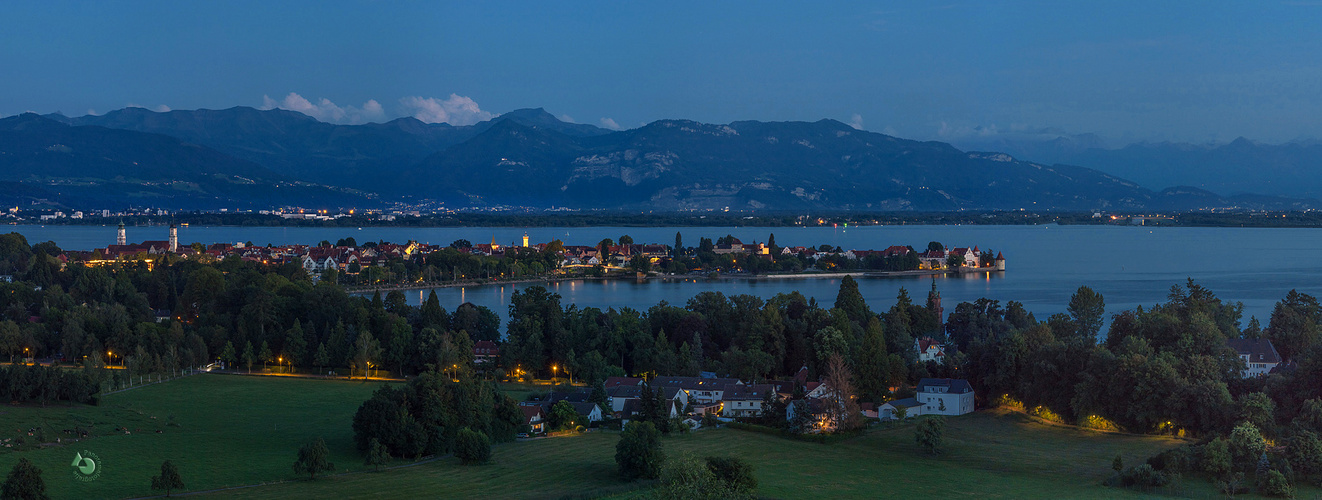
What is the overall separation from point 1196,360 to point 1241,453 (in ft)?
10.7

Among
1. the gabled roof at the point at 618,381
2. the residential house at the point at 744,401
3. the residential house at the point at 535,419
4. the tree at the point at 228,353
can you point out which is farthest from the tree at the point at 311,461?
the tree at the point at 228,353

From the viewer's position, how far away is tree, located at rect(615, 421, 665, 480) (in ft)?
46.8

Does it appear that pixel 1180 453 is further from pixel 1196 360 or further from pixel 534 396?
pixel 534 396

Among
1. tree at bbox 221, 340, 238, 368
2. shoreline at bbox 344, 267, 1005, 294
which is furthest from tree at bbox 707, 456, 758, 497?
shoreline at bbox 344, 267, 1005, 294

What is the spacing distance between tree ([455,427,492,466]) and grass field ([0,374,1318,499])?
183 millimetres

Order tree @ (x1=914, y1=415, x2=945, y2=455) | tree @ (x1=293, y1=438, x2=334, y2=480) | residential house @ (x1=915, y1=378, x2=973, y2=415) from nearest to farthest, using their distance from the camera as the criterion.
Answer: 1. tree @ (x1=293, y1=438, x2=334, y2=480)
2. tree @ (x1=914, y1=415, x2=945, y2=455)
3. residential house @ (x1=915, y1=378, x2=973, y2=415)

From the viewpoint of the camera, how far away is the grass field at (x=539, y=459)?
43.7ft

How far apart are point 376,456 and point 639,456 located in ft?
13.5

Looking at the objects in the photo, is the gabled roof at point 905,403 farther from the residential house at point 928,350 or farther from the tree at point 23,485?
the tree at point 23,485

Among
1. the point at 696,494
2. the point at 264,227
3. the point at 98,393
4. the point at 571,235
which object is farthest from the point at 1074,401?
the point at 264,227

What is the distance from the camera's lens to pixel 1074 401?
17328 mm

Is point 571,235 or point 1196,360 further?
point 571,235

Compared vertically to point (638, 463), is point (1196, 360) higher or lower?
higher

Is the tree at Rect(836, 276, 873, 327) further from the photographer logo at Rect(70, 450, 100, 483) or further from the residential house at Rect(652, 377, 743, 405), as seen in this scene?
the photographer logo at Rect(70, 450, 100, 483)
